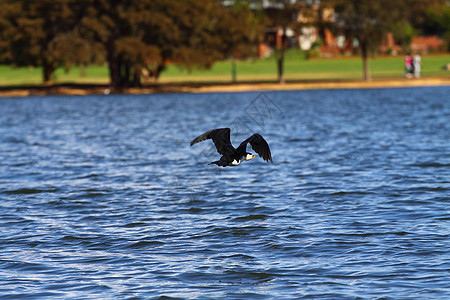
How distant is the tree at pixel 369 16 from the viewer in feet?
229

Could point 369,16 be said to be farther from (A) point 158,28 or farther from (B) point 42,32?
(B) point 42,32

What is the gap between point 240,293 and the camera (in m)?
10.8

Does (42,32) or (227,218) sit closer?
(227,218)

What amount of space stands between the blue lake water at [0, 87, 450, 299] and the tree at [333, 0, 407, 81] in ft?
124

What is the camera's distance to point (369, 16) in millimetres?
70500

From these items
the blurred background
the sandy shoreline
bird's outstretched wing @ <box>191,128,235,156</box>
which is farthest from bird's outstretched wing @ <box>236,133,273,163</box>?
the sandy shoreline

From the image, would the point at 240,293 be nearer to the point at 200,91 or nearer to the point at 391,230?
the point at 391,230

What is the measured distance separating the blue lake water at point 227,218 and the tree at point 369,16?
37.7 metres

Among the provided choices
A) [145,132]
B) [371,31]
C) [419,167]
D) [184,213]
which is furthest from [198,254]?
[371,31]

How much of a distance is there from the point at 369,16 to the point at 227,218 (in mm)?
57918

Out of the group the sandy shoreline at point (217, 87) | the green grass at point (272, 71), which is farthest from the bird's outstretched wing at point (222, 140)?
the green grass at point (272, 71)

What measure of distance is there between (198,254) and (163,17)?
5596 centimetres

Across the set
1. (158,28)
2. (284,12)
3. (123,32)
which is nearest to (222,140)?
(158,28)

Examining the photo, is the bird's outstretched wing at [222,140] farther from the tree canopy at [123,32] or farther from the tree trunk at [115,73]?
the tree trunk at [115,73]
